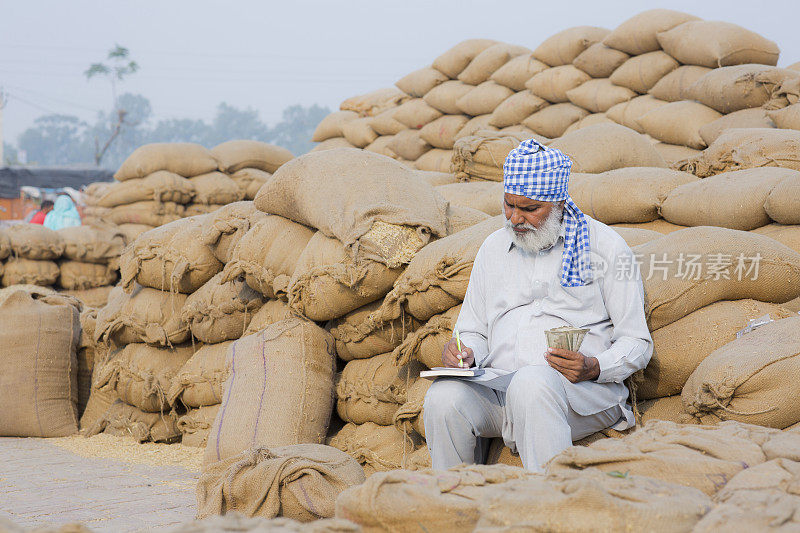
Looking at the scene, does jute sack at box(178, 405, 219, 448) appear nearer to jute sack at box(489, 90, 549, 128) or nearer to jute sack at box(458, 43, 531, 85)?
jute sack at box(489, 90, 549, 128)

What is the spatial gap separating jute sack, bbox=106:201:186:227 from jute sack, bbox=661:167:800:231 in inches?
202

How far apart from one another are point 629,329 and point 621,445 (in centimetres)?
87

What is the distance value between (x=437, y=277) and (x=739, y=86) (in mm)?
3403

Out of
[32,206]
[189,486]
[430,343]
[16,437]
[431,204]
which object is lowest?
[32,206]

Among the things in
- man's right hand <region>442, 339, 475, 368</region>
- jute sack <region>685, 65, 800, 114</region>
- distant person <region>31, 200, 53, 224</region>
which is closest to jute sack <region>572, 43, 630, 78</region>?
jute sack <region>685, 65, 800, 114</region>

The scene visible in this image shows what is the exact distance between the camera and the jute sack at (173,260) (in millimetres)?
4547

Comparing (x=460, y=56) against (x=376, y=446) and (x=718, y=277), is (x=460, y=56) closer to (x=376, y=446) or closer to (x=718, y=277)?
(x=376, y=446)

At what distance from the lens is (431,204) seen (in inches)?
145

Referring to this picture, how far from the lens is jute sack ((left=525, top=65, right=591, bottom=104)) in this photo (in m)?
7.17

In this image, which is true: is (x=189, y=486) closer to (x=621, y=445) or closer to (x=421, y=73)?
(x=621, y=445)

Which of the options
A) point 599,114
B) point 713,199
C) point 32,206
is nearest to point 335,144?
point 599,114

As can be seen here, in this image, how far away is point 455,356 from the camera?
280cm

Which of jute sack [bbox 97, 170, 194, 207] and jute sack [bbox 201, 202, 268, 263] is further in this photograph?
jute sack [bbox 97, 170, 194, 207]

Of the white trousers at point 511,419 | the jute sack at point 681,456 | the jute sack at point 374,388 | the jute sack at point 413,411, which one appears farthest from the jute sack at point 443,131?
the jute sack at point 681,456
